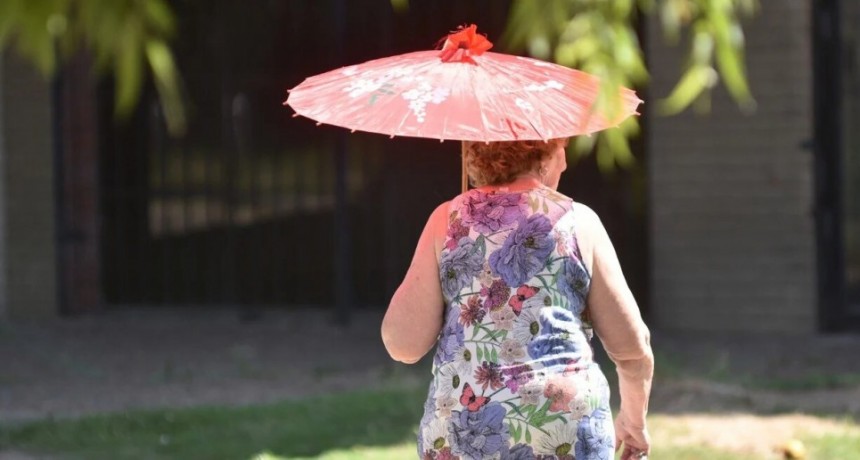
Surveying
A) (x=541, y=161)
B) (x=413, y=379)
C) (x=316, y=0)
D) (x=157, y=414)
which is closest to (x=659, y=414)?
(x=413, y=379)

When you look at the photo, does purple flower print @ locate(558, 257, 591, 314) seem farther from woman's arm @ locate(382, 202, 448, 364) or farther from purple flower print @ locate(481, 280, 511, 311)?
woman's arm @ locate(382, 202, 448, 364)

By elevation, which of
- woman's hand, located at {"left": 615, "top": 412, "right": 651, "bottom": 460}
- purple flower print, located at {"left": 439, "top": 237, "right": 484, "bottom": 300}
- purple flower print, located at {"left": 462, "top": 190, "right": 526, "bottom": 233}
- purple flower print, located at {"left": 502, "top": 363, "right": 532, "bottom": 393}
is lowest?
woman's hand, located at {"left": 615, "top": 412, "right": 651, "bottom": 460}

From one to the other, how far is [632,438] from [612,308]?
35cm

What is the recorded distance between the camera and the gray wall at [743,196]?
9102 millimetres

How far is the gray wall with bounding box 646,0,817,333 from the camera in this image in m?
9.10

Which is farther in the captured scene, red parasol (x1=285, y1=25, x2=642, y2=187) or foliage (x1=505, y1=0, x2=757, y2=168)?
red parasol (x1=285, y1=25, x2=642, y2=187)

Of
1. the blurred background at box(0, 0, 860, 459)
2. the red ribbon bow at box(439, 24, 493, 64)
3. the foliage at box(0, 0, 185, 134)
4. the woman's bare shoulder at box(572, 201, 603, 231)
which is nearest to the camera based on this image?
the foliage at box(0, 0, 185, 134)

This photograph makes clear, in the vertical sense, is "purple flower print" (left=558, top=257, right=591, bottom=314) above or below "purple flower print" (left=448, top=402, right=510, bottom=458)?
above

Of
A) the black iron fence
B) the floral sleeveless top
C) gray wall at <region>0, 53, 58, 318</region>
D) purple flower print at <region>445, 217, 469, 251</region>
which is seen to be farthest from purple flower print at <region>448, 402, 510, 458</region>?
gray wall at <region>0, 53, 58, 318</region>

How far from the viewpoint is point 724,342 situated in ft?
29.9

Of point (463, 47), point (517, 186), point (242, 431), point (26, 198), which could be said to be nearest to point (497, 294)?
point (517, 186)

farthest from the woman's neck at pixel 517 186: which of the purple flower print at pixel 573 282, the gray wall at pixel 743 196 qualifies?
the gray wall at pixel 743 196

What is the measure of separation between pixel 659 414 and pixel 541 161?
11.5 ft

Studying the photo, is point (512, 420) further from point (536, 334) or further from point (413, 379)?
point (413, 379)
